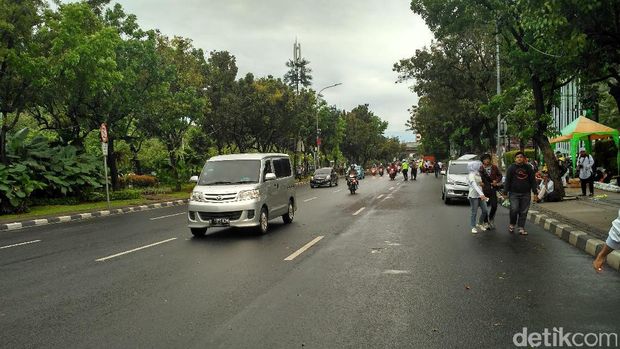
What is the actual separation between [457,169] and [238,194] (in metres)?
11.9

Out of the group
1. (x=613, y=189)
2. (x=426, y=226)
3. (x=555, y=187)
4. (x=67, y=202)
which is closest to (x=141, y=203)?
(x=67, y=202)

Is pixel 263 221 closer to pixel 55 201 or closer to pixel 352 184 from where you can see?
pixel 55 201

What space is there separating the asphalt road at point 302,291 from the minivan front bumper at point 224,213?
38cm

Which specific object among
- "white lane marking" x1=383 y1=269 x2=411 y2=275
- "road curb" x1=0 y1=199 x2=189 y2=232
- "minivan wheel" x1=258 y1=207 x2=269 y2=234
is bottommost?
"road curb" x1=0 y1=199 x2=189 y2=232

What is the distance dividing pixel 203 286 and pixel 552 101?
54.7 feet

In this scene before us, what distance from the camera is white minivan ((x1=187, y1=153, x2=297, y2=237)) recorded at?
35.6ft

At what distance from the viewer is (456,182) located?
19.2 meters

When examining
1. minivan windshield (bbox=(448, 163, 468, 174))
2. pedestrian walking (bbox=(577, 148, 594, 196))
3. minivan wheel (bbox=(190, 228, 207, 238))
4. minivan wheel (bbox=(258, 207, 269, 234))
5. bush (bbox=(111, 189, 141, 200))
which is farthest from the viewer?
bush (bbox=(111, 189, 141, 200))

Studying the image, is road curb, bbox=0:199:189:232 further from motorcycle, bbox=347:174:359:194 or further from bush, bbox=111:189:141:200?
motorcycle, bbox=347:174:359:194

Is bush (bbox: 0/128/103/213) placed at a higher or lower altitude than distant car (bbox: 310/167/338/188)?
higher

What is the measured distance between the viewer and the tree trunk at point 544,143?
1750 centimetres

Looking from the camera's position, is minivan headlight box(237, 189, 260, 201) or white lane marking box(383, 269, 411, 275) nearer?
white lane marking box(383, 269, 411, 275)

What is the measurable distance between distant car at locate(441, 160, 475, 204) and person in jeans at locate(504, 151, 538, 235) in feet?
25.2

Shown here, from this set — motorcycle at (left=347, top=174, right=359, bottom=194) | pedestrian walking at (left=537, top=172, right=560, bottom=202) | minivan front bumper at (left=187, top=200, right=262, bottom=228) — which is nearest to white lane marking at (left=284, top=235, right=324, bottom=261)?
minivan front bumper at (left=187, top=200, right=262, bottom=228)
